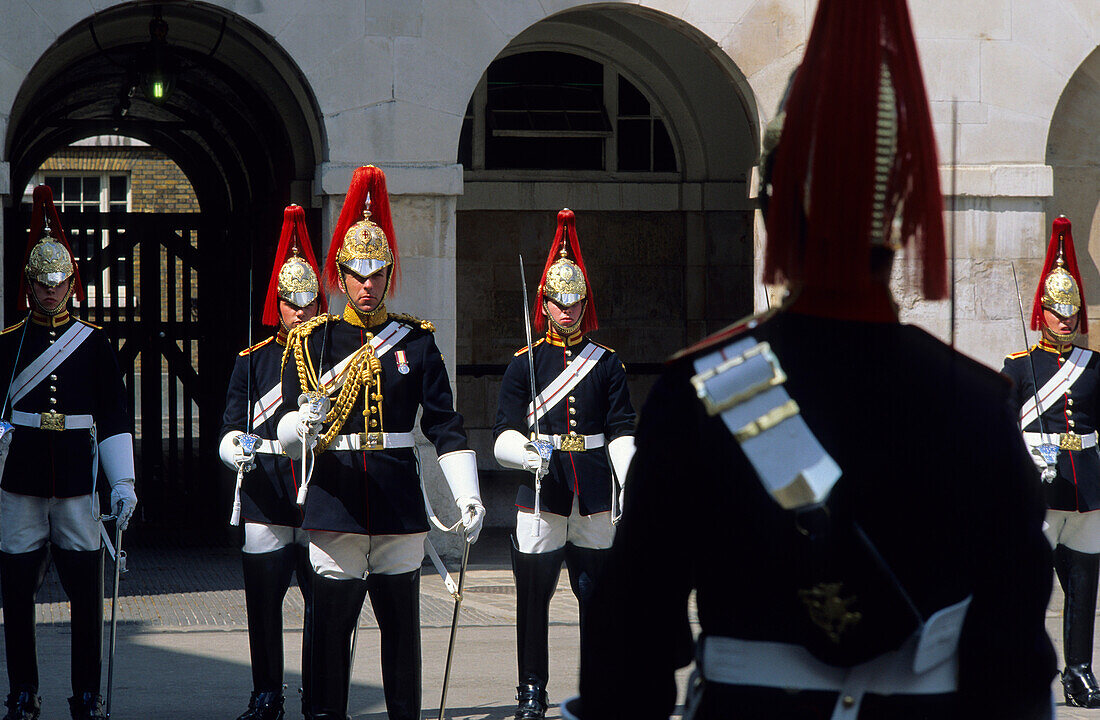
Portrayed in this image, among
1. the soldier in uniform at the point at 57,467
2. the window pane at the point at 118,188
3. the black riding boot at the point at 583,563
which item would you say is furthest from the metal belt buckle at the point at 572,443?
the window pane at the point at 118,188

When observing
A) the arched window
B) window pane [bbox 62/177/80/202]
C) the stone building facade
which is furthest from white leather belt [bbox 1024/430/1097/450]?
window pane [bbox 62/177/80/202]

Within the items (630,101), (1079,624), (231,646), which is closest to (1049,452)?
(1079,624)

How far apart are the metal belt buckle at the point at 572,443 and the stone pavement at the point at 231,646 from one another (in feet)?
3.58

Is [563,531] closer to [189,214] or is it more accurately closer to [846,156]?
[846,156]

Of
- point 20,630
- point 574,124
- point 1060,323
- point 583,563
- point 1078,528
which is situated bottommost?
point 20,630

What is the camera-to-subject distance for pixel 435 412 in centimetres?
516

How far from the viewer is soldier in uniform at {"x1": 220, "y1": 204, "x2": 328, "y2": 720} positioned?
5832 millimetres

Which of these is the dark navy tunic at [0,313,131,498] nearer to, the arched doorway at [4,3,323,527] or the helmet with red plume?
the helmet with red plume

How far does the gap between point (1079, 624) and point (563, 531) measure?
2.44 meters

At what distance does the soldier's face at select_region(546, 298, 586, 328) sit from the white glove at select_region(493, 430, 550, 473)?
57cm

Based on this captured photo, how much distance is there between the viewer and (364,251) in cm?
520

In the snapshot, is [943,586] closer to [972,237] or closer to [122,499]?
[122,499]

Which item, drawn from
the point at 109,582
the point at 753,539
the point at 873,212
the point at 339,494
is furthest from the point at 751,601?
the point at 109,582

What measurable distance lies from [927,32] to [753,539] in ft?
29.4
